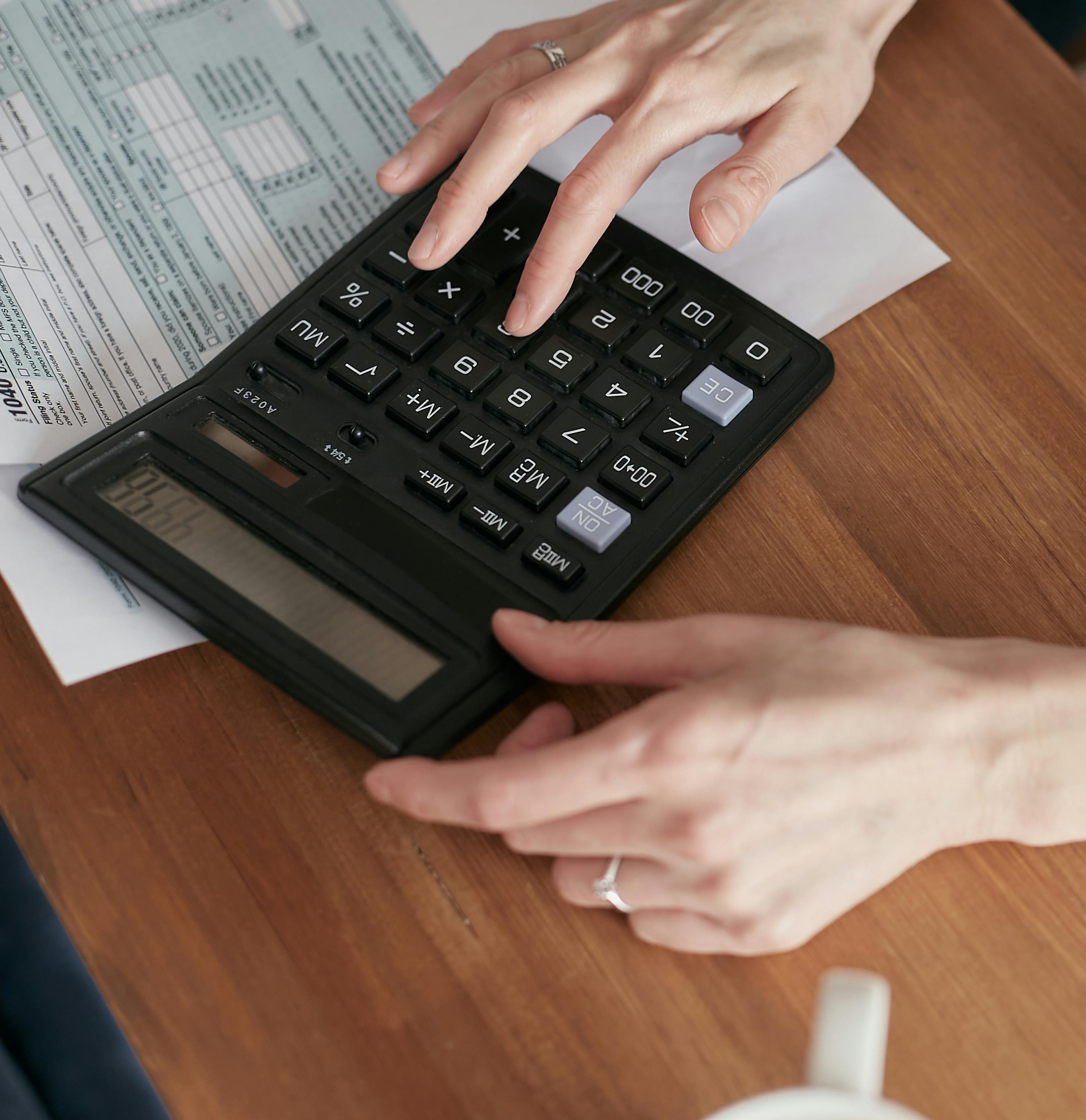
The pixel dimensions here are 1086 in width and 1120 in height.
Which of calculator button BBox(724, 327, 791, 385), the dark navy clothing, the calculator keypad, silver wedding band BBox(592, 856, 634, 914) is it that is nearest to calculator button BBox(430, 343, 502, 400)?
the calculator keypad

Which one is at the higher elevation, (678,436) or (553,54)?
(553,54)

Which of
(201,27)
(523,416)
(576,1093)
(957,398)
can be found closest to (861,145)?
(957,398)

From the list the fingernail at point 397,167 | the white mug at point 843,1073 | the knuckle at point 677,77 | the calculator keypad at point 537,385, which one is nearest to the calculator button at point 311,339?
the calculator keypad at point 537,385

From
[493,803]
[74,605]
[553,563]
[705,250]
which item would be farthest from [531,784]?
[705,250]

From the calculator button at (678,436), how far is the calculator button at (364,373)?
128mm

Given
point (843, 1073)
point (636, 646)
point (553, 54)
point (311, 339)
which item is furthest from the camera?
point (553, 54)

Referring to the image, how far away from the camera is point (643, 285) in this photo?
1.78 ft

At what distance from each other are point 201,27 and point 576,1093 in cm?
67

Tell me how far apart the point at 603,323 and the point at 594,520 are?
0.12 m

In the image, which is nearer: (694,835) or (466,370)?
(694,835)

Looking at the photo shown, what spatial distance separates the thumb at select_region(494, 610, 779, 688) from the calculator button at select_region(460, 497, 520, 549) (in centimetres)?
5

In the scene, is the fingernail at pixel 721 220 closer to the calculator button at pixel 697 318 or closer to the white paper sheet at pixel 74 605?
the calculator button at pixel 697 318

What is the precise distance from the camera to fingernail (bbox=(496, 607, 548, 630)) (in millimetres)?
425

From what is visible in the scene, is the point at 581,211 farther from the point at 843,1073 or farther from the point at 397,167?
the point at 843,1073
